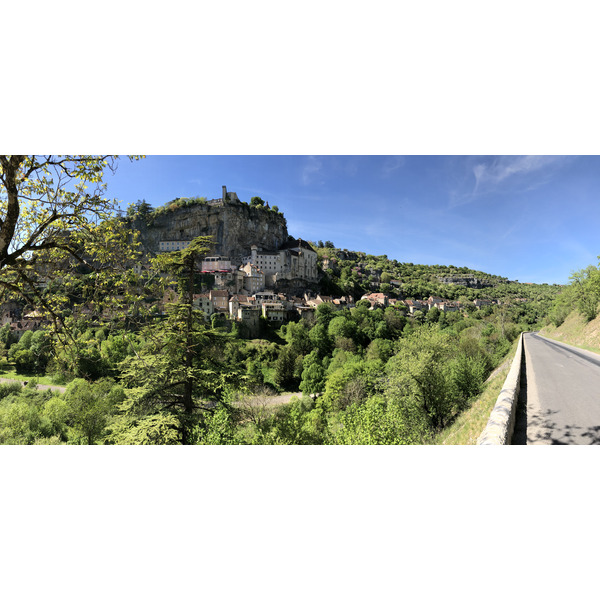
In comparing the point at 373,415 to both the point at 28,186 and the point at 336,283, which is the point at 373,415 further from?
the point at 336,283

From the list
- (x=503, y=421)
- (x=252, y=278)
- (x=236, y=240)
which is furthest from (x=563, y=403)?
(x=252, y=278)

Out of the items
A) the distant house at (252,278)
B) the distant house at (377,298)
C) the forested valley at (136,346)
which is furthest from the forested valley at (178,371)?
the distant house at (377,298)

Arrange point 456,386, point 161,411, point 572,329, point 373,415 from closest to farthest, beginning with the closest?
point 572,329
point 161,411
point 373,415
point 456,386

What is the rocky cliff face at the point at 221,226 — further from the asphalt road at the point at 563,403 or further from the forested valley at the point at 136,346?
the asphalt road at the point at 563,403

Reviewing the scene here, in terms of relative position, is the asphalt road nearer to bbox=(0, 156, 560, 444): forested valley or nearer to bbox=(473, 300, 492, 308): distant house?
bbox=(0, 156, 560, 444): forested valley
